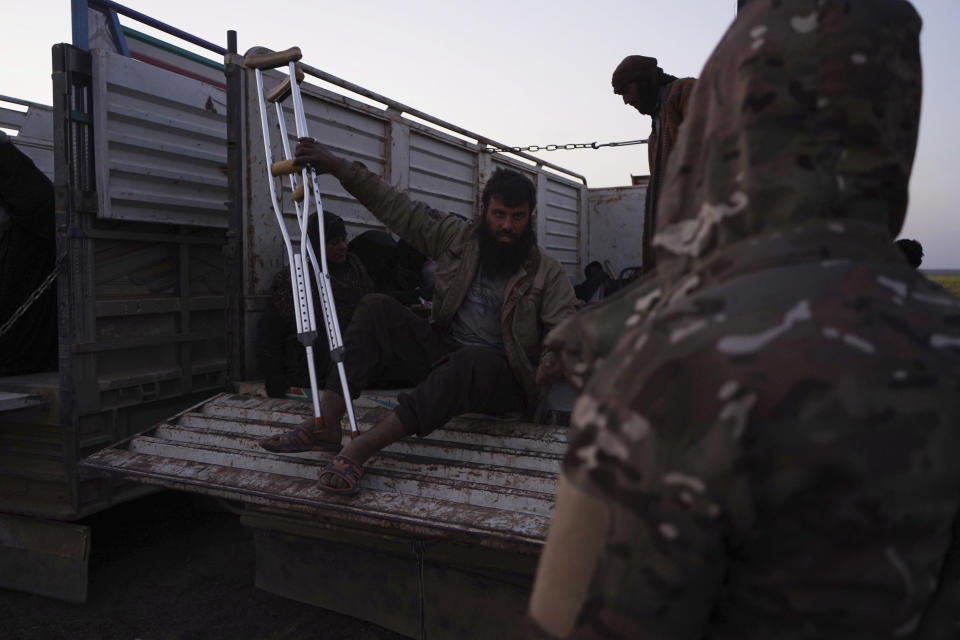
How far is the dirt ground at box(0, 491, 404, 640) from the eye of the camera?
310 cm

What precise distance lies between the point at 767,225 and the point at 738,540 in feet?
1.09

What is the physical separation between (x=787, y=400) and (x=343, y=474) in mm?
2052

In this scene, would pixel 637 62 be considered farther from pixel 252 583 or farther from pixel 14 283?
pixel 14 283

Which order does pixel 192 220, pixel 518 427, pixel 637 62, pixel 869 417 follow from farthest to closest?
pixel 192 220 → pixel 637 62 → pixel 518 427 → pixel 869 417

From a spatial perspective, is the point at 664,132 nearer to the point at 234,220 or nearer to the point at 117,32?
the point at 234,220

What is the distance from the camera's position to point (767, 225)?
2.52ft

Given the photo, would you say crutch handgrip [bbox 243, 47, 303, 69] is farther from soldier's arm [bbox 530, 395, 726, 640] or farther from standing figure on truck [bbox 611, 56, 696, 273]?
soldier's arm [bbox 530, 395, 726, 640]

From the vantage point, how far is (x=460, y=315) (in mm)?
3443

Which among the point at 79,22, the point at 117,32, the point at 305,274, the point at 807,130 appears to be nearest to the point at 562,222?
the point at 117,32

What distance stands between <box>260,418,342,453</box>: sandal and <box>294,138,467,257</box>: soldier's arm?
3.57 ft

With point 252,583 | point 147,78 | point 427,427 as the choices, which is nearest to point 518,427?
point 427,427

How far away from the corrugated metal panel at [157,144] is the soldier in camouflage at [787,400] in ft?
11.4

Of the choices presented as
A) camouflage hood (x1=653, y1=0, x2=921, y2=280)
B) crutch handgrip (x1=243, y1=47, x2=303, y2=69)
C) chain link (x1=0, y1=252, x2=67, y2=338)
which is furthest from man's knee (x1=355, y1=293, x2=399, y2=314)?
camouflage hood (x1=653, y1=0, x2=921, y2=280)

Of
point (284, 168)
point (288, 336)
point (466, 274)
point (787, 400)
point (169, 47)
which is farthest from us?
point (169, 47)
